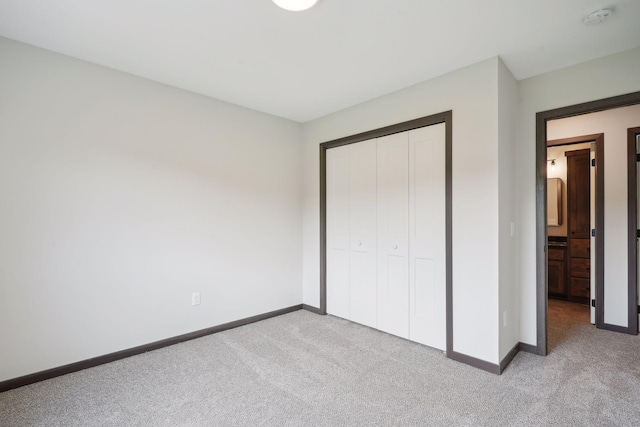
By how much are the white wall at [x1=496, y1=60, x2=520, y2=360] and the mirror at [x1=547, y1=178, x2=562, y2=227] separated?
2578mm

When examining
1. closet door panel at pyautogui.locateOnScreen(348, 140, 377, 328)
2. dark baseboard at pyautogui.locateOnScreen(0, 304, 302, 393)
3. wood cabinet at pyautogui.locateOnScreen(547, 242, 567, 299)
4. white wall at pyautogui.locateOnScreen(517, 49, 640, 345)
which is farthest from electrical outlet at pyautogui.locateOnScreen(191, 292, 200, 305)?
wood cabinet at pyautogui.locateOnScreen(547, 242, 567, 299)

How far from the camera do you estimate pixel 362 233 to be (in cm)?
342

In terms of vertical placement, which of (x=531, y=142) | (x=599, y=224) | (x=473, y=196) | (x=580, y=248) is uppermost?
(x=531, y=142)

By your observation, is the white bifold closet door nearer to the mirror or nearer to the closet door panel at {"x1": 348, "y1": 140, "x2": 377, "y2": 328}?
the closet door panel at {"x1": 348, "y1": 140, "x2": 377, "y2": 328}

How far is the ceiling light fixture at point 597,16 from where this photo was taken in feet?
6.09

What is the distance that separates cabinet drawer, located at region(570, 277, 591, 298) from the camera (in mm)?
4195

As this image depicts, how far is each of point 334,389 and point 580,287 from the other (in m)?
4.08

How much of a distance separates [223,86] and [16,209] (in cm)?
188

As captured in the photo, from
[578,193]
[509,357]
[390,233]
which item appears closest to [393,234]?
[390,233]

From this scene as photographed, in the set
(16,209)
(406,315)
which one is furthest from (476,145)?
(16,209)

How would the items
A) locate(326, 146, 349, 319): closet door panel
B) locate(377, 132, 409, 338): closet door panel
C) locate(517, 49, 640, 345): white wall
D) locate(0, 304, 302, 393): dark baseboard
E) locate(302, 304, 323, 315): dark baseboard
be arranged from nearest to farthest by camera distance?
locate(0, 304, 302, 393): dark baseboard, locate(517, 49, 640, 345): white wall, locate(377, 132, 409, 338): closet door panel, locate(326, 146, 349, 319): closet door panel, locate(302, 304, 323, 315): dark baseboard

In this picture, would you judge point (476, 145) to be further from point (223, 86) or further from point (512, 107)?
point (223, 86)

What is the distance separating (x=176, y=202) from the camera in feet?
9.73

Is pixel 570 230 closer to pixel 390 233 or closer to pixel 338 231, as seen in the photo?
pixel 390 233
